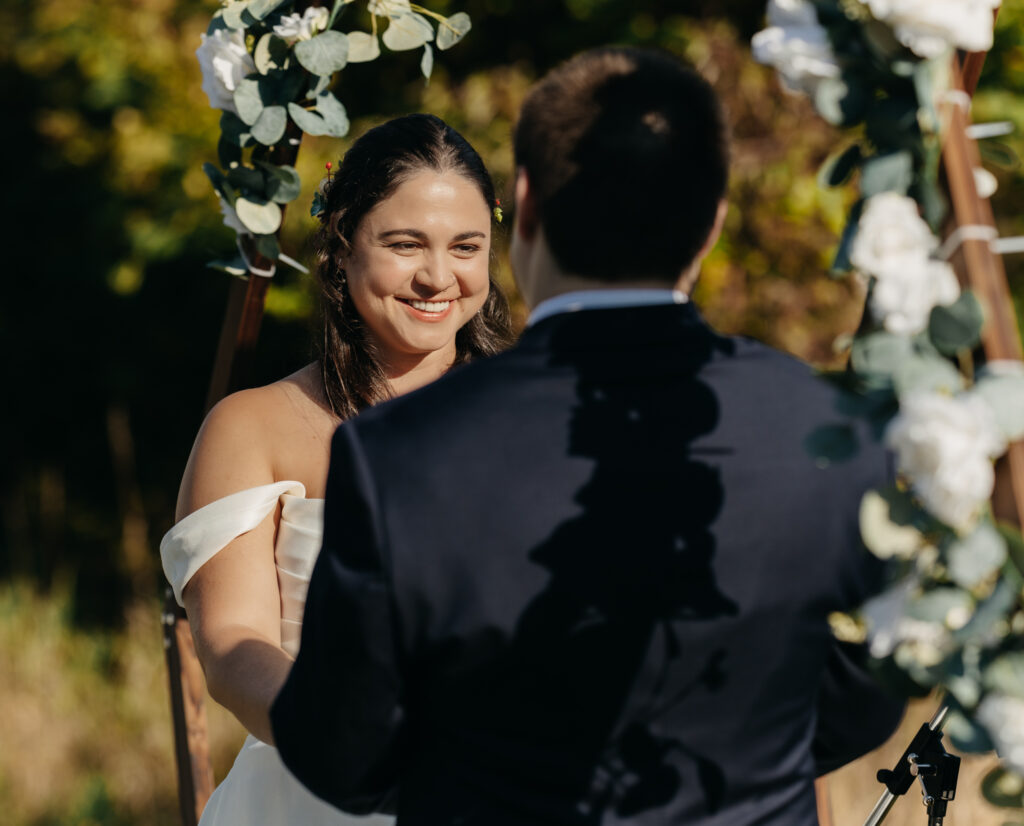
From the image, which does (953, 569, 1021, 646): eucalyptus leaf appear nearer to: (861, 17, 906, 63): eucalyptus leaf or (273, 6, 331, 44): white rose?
(861, 17, 906, 63): eucalyptus leaf

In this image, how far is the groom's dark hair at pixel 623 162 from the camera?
1240 mm

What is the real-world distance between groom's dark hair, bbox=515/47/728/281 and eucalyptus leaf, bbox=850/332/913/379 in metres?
0.25

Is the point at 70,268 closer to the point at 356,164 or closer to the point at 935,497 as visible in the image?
the point at 356,164

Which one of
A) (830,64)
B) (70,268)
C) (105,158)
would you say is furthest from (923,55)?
(70,268)

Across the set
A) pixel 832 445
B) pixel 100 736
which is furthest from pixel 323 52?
pixel 100 736

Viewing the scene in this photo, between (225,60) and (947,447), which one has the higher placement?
(225,60)

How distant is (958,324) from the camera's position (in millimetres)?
1119

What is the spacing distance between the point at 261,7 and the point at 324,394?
2.60 ft

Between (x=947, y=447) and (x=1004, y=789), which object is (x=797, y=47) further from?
(x=1004, y=789)

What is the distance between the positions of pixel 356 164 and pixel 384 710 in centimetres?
144

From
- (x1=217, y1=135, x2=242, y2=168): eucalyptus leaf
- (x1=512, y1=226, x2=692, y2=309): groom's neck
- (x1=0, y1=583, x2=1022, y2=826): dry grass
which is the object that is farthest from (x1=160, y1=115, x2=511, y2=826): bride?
(x1=0, y1=583, x2=1022, y2=826): dry grass

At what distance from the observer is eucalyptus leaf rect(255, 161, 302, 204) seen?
2469 mm

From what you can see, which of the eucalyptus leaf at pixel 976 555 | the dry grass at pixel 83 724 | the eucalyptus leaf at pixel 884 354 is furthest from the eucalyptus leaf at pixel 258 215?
the dry grass at pixel 83 724

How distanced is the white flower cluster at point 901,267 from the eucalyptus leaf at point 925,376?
0.11 ft
